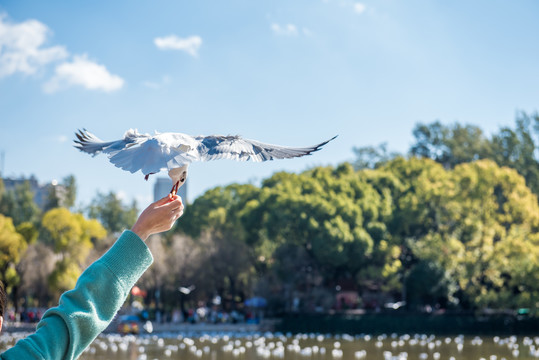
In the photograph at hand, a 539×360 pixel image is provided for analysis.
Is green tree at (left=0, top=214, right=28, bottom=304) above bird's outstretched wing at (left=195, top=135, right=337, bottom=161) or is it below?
above

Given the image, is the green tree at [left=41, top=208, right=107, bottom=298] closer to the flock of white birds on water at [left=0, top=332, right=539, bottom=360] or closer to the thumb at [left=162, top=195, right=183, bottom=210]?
the flock of white birds on water at [left=0, top=332, right=539, bottom=360]

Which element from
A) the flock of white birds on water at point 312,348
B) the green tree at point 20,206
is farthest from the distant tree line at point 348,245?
the green tree at point 20,206

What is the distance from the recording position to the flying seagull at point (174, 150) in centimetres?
177

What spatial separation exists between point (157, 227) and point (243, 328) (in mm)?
38908

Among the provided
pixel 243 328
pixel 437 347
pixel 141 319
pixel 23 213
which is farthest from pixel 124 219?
pixel 437 347

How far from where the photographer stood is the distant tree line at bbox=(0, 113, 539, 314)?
35719 millimetres

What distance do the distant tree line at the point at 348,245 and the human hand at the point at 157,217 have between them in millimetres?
34107

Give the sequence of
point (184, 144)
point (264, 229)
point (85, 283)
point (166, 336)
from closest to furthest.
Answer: point (85, 283) → point (184, 144) → point (166, 336) → point (264, 229)

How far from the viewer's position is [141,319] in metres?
44.6

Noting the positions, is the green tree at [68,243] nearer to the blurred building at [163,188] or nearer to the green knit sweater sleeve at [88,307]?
the blurred building at [163,188]

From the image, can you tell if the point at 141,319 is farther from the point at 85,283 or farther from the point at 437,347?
the point at 85,283

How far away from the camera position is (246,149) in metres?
2.45

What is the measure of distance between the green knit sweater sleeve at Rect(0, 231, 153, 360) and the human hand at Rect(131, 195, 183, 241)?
1.9 inches

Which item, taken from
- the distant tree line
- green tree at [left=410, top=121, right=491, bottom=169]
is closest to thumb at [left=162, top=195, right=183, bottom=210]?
the distant tree line
